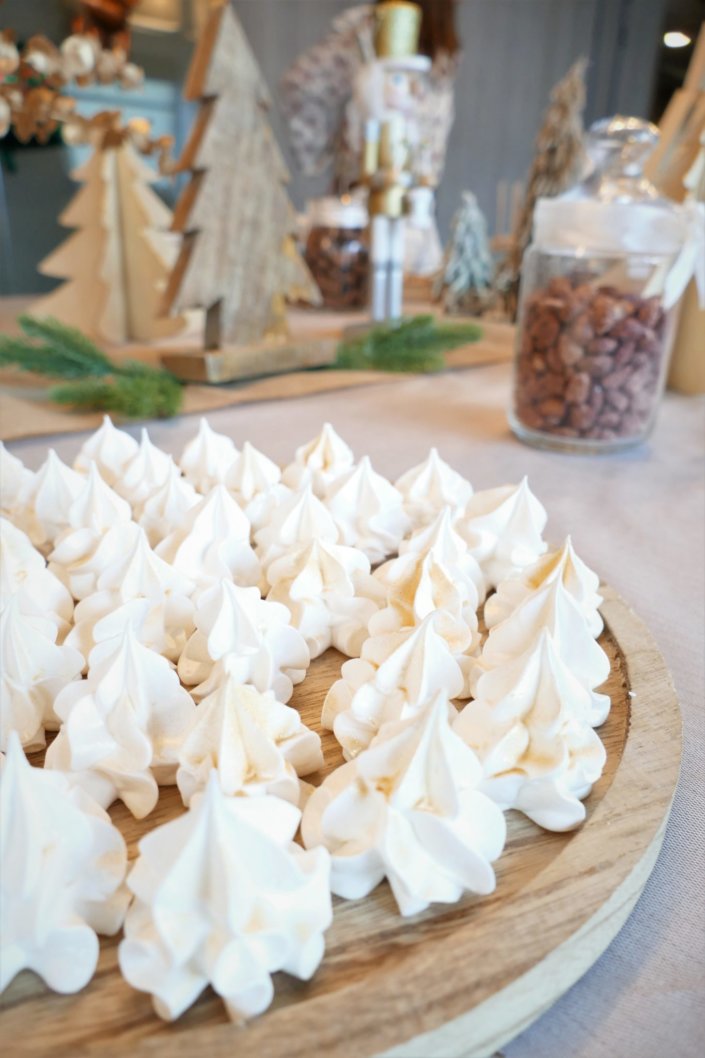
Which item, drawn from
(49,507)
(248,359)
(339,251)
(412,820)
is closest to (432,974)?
(412,820)

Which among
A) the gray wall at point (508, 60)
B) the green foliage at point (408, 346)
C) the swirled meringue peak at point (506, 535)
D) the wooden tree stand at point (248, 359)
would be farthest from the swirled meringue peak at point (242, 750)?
the gray wall at point (508, 60)

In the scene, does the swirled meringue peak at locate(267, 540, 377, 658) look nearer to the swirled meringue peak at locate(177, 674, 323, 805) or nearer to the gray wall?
the swirled meringue peak at locate(177, 674, 323, 805)

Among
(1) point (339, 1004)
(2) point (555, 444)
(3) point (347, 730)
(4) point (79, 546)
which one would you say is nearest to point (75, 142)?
(2) point (555, 444)

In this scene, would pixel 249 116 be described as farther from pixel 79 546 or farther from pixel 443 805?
pixel 443 805

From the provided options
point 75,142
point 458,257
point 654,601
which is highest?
point 75,142

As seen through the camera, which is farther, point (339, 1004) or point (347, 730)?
point (347, 730)

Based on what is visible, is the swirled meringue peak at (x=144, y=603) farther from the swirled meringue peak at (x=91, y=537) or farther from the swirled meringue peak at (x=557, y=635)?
the swirled meringue peak at (x=557, y=635)

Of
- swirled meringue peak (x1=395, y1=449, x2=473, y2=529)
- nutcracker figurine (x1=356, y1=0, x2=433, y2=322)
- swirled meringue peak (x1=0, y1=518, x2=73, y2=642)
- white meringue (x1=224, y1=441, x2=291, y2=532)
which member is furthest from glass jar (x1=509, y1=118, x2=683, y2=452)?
swirled meringue peak (x1=0, y1=518, x2=73, y2=642)
